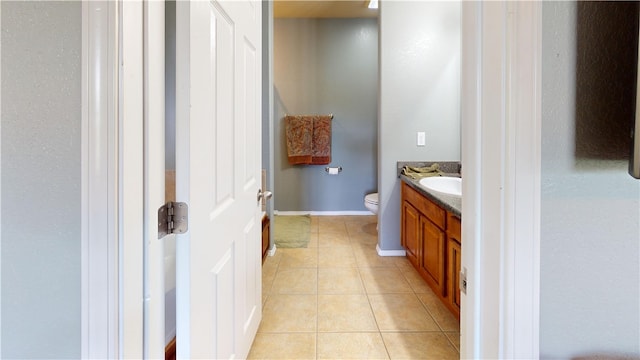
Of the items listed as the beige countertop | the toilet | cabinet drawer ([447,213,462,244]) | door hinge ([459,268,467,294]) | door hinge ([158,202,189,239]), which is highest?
door hinge ([158,202,189,239])

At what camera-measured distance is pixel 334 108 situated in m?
4.89

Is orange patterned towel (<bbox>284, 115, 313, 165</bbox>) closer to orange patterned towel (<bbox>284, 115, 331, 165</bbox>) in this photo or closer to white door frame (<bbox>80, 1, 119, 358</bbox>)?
orange patterned towel (<bbox>284, 115, 331, 165</bbox>)

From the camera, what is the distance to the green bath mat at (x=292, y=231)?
3.60 m

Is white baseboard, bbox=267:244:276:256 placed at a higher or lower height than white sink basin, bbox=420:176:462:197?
lower

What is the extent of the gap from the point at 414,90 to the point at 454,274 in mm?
1829

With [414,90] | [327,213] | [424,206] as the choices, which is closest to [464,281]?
[424,206]

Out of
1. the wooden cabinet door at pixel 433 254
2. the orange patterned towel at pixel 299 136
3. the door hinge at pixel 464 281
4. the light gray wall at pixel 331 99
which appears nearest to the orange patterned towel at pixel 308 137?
the orange patterned towel at pixel 299 136

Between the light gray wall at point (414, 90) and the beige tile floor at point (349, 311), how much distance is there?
57cm

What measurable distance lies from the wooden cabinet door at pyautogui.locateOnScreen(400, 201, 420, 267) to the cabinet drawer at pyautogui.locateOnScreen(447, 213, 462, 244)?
0.60 m

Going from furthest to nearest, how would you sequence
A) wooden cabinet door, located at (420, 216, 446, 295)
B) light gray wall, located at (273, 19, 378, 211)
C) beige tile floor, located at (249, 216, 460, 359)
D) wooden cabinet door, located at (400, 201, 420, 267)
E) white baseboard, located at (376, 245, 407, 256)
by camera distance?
1. light gray wall, located at (273, 19, 378, 211)
2. white baseboard, located at (376, 245, 407, 256)
3. wooden cabinet door, located at (400, 201, 420, 267)
4. wooden cabinet door, located at (420, 216, 446, 295)
5. beige tile floor, located at (249, 216, 460, 359)

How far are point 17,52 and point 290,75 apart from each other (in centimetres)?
440

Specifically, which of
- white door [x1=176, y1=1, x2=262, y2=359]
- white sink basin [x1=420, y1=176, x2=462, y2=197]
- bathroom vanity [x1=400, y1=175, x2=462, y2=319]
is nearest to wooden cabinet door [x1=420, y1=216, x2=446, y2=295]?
bathroom vanity [x1=400, y1=175, x2=462, y2=319]

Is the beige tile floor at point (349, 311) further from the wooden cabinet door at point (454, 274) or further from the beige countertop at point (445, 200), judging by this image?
the beige countertop at point (445, 200)

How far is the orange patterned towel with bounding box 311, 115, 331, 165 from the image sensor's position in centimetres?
478
